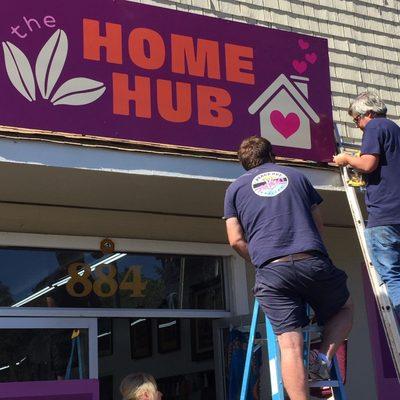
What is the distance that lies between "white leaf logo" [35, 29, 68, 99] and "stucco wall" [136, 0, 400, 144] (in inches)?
60.9

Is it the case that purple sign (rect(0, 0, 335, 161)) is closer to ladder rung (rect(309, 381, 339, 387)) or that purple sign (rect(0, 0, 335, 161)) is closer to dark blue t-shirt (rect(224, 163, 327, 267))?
dark blue t-shirt (rect(224, 163, 327, 267))

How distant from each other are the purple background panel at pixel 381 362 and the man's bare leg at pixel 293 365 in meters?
3.26

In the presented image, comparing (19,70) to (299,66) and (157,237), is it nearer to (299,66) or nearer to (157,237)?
(157,237)

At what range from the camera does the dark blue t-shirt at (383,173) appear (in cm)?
453

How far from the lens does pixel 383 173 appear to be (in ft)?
15.2

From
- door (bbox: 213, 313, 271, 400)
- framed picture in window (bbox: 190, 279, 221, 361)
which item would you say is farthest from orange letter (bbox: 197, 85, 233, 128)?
framed picture in window (bbox: 190, 279, 221, 361)

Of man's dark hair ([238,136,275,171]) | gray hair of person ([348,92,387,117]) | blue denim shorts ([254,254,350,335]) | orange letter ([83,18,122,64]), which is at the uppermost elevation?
orange letter ([83,18,122,64])

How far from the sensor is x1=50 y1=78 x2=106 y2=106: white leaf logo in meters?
4.73

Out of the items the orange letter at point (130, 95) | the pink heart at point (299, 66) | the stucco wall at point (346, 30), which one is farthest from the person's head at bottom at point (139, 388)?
the stucco wall at point (346, 30)

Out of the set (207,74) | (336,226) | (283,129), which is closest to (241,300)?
(336,226)

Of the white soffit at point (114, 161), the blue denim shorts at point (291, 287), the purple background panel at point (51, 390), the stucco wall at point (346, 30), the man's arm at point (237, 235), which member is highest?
the stucco wall at point (346, 30)

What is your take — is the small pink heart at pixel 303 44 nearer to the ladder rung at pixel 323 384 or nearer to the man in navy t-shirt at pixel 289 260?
the man in navy t-shirt at pixel 289 260

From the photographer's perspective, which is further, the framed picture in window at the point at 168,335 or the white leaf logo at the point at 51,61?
the framed picture in window at the point at 168,335

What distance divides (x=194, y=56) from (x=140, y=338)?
3500 millimetres
